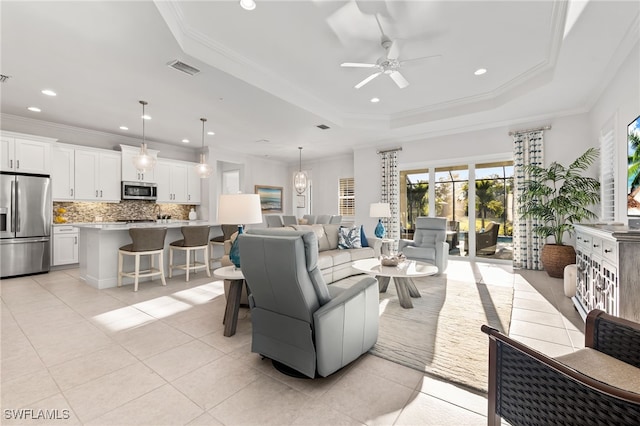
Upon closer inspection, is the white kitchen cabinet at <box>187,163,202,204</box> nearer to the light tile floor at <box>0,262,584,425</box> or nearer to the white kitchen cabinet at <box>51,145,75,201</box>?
the white kitchen cabinet at <box>51,145,75,201</box>

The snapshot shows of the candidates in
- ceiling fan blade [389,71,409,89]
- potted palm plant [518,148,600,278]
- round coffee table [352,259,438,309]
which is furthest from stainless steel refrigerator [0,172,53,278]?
potted palm plant [518,148,600,278]

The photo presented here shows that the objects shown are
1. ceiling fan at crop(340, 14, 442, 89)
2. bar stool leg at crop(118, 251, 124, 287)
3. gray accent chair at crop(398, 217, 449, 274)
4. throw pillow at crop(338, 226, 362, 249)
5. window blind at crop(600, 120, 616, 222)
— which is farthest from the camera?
throw pillow at crop(338, 226, 362, 249)

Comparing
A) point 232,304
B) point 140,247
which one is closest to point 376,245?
point 232,304

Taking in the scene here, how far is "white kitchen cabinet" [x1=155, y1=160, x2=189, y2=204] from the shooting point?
281 inches

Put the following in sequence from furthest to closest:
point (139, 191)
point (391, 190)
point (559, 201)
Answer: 1. point (391, 190)
2. point (139, 191)
3. point (559, 201)

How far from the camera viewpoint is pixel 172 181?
7.38 metres

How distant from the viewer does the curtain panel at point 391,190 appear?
7086mm

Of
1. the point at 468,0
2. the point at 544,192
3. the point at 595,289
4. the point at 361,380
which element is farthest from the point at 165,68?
the point at 544,192

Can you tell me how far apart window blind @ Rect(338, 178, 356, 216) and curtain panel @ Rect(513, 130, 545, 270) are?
426 cm

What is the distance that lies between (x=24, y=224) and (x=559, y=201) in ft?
29.9

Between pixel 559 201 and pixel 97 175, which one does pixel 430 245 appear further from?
pixel 97 175

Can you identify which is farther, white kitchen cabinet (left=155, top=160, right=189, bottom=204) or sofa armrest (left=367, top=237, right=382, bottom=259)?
white kitchen cabinet (left=155, top=160, right=189, bottom=204)

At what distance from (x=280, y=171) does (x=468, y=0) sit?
7681 millimetres

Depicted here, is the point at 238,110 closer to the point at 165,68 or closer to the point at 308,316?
the point at 165,68
